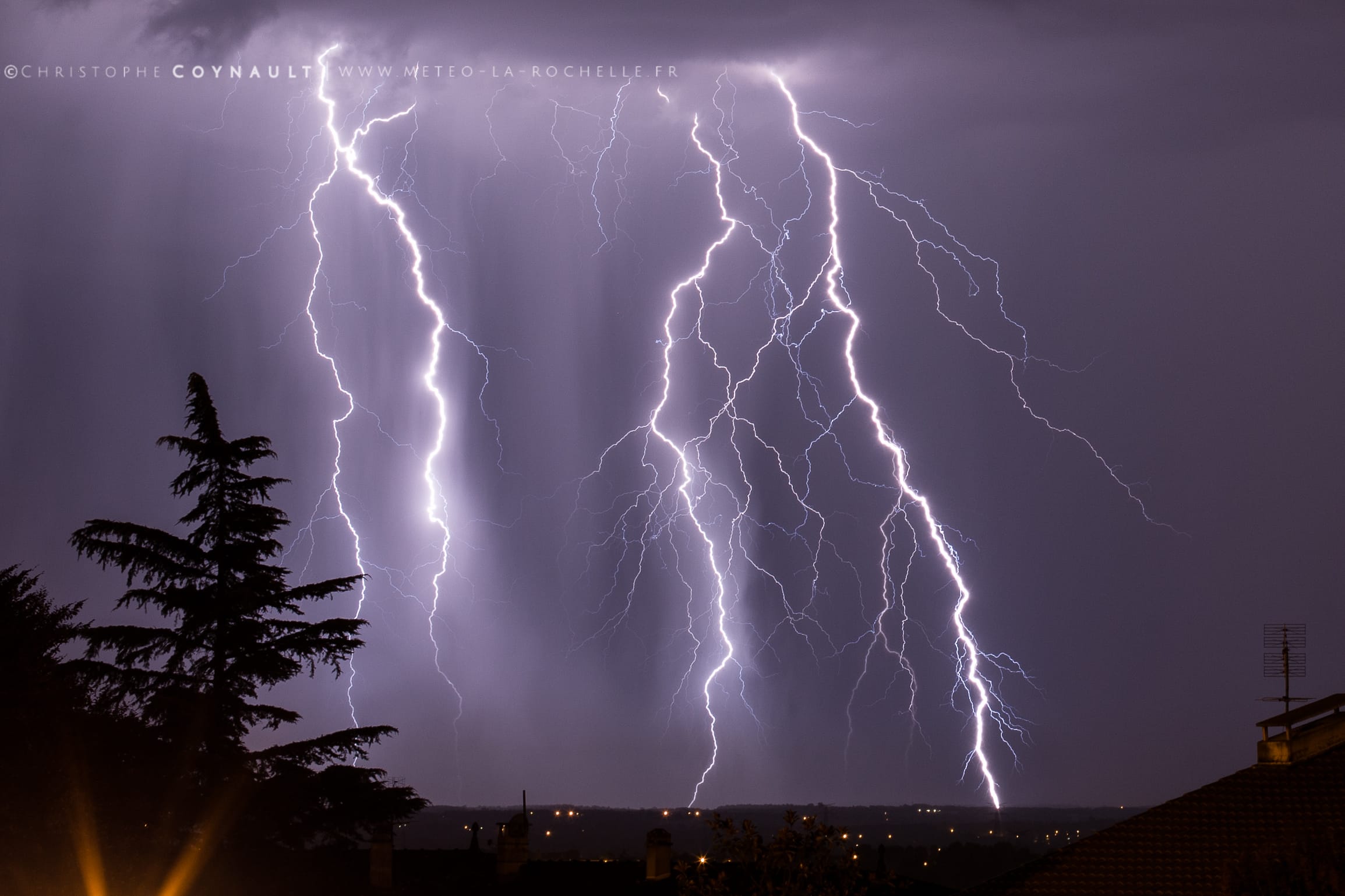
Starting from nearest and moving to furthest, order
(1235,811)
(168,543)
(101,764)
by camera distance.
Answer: (1235,811)
(101,764)
(168,543)

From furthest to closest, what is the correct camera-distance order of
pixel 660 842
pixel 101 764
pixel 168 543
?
pixel 660 842, pixel 168 543, pixel 101 764

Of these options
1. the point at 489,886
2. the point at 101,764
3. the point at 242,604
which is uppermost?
the point at 242,604

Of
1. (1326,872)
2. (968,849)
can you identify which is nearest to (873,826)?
(968,849)

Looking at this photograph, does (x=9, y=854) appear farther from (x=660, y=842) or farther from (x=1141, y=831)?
(x=1141, y=831)

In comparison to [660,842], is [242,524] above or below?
above

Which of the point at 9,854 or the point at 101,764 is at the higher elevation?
the point at 101,764

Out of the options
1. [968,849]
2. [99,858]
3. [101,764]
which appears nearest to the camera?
[99,858]

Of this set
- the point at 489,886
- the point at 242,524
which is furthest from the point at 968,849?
the point at 242,524

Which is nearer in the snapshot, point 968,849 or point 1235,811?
point 1235,811

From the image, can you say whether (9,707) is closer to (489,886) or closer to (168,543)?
(168,543)
